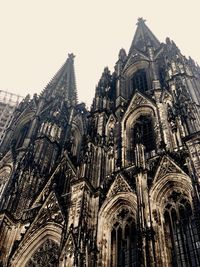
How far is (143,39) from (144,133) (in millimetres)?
14629

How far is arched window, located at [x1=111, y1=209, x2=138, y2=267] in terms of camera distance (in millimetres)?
14797

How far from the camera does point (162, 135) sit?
63.2 ft

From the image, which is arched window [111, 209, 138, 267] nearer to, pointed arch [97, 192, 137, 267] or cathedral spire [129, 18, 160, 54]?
pointed arch [97, 192, 137, 267]

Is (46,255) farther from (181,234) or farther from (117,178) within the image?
(181,234)

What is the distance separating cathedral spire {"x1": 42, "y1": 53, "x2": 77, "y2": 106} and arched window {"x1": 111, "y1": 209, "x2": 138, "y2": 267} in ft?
60.7

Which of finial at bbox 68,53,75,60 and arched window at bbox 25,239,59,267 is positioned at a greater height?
finial at bbox 68,53,75,60

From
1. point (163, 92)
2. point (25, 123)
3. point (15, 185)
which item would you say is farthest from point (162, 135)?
point (25, 123)

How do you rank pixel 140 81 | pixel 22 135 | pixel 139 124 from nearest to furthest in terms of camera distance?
1. pixel 139 124
2. pixel 140 81
3. pixel 22 135

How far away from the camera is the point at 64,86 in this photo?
122 feet

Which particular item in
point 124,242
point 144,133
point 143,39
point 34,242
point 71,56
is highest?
point 71,56

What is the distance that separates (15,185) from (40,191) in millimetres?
1386

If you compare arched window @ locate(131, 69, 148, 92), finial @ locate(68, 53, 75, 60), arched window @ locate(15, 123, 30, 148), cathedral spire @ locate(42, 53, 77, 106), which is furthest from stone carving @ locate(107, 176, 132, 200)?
finial @ locate(68, 53, 75, 60)

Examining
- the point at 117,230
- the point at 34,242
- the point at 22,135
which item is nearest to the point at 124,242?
the point at 117,230

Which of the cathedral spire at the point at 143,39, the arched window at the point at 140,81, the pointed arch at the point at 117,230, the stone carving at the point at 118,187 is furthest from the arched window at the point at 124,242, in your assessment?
the cathedral spire at the point at 143,39
